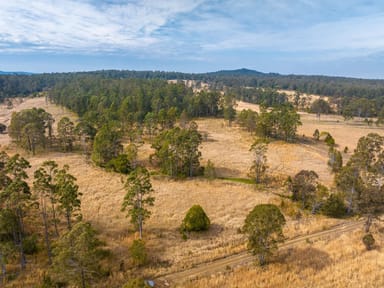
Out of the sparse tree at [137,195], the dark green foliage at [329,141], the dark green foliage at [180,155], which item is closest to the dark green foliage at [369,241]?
the sparse tree at [137,195]

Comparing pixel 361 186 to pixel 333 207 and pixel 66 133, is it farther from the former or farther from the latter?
pixel 66 133

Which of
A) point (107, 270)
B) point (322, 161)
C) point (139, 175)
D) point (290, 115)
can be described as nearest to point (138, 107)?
point (290, 115)

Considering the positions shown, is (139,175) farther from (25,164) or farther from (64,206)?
(25,164)

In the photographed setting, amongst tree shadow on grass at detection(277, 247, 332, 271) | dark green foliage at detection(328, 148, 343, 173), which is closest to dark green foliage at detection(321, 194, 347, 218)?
tree shadow on grass at detection(277, 247, 332, 271)

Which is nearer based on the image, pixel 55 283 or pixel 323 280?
pixel 55 283

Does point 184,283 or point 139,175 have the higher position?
point 139,175

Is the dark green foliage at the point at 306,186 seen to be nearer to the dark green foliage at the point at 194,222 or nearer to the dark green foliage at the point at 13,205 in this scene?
the dark green foliage at the point at 194,222
